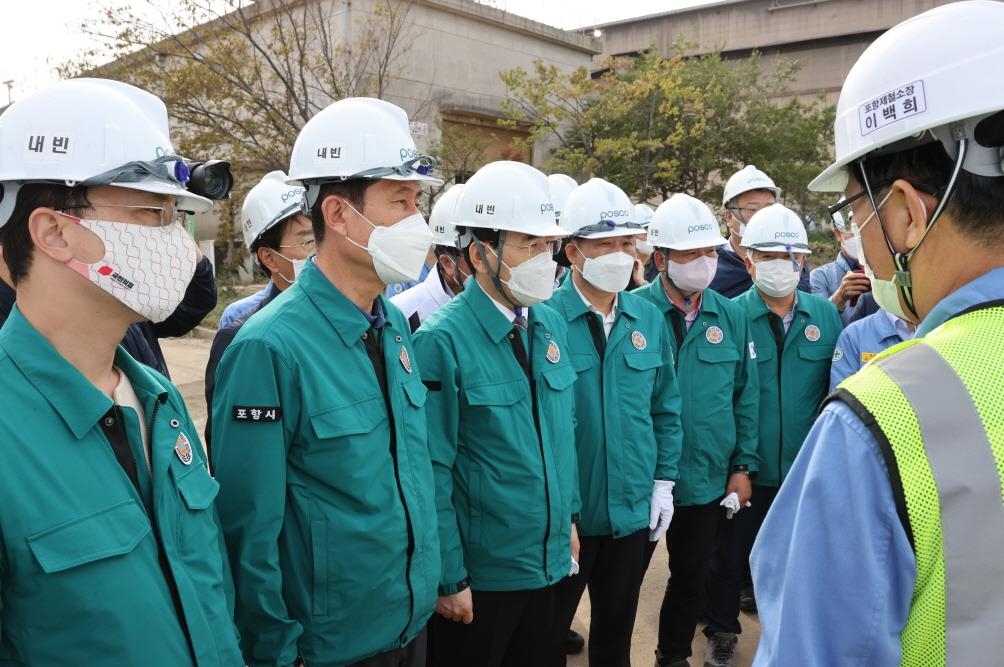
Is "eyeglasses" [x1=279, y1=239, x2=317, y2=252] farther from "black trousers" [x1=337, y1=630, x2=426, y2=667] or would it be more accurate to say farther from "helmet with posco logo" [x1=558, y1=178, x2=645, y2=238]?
Answer: "black trousers" [x1=337, y1=630, x2=426, y2=667]

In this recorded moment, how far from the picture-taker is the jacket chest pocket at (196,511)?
1721 mm

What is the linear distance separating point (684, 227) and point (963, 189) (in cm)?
306

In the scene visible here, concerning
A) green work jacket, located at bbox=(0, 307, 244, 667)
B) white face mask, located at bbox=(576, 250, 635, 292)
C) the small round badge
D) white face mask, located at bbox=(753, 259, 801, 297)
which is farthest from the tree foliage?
green work jacket, located at bbox=(0, 307, 244, 667)

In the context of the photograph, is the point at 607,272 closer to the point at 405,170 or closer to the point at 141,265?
the point at 405,170

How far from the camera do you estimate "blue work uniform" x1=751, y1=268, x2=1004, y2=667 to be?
1.06m

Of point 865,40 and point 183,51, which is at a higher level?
point 865,40

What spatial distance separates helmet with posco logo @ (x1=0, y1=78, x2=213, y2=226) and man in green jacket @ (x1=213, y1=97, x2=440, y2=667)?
608mm

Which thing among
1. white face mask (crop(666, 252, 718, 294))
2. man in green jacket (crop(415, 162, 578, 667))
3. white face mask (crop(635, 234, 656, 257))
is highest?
white face mask (crop(635, 234, 656, 257))

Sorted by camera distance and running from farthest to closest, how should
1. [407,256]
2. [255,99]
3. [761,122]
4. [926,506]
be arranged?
[761,122], [255,99], [407,256], [926,506]

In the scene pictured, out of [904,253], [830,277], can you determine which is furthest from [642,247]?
[904,253]

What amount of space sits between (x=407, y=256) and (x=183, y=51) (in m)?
12.9

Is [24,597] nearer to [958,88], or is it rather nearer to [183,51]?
[958,88]

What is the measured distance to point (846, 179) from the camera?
152 centimetres

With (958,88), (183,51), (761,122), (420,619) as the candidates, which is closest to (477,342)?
(420,619)
